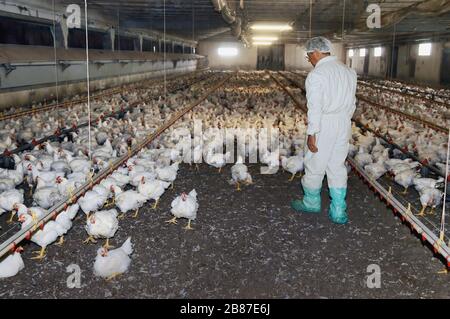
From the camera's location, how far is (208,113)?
12.1 m

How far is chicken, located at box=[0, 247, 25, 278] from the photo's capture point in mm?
3652

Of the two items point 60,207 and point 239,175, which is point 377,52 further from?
point 60,207

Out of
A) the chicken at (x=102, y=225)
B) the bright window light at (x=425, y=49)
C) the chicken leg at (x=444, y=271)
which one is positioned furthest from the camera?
the bright window light at (x=425, y=49)

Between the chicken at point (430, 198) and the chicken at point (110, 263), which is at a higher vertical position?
the chicken at point (430, 198)

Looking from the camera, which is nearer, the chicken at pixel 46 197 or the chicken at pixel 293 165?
the chicken at pixel 46 197

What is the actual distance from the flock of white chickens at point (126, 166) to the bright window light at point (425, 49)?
854 inches

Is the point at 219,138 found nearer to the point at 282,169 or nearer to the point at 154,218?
the point at 282,169

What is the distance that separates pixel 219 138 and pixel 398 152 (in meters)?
3.37

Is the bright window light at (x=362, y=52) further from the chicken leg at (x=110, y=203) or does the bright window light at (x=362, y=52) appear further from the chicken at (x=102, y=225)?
the chicken at (x=102, y=225)

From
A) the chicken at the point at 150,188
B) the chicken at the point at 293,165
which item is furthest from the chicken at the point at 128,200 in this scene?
the chicken at the point at 293,165

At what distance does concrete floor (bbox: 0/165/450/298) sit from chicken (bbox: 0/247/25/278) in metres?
0.06

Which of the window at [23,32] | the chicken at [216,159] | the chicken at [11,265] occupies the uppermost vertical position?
the window at [23,32]

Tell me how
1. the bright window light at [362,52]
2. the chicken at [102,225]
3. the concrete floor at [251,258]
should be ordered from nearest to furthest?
the concrete floor at [251,258], the chicken at [102,225], the bright window light at [362,52]

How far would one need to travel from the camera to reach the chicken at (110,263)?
3.62 m
